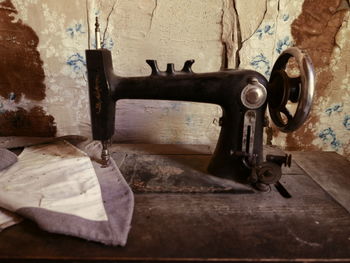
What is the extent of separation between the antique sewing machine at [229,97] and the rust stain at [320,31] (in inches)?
19.7

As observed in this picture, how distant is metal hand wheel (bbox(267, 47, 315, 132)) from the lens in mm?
732

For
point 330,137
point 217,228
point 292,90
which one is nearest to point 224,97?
point 292,90

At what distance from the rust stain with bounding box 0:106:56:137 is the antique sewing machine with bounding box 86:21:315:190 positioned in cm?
59

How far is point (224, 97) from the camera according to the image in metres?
0.88

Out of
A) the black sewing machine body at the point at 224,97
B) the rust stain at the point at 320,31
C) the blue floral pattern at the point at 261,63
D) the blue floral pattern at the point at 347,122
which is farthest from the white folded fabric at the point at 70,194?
the blue floral pattern at the point at 347,122

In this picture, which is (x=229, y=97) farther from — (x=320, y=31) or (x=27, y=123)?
(x=27, y=123)

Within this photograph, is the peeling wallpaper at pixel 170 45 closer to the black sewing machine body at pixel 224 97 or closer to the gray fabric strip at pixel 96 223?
the black sewing machine body at pixel 224 97

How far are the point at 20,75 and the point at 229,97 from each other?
1006mm

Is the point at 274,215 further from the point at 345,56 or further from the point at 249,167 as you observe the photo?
the point at 345,56

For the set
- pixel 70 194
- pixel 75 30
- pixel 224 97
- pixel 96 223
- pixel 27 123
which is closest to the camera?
pixel 96 223


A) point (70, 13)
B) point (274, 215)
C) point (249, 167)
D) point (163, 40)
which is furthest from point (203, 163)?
point (70, 13)

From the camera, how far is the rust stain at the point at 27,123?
1372mm

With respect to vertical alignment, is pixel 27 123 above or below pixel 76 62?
below

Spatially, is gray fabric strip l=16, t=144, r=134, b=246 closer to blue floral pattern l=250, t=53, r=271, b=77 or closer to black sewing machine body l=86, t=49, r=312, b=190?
black sewing machine body l=86, t=49, r=312, b=190
